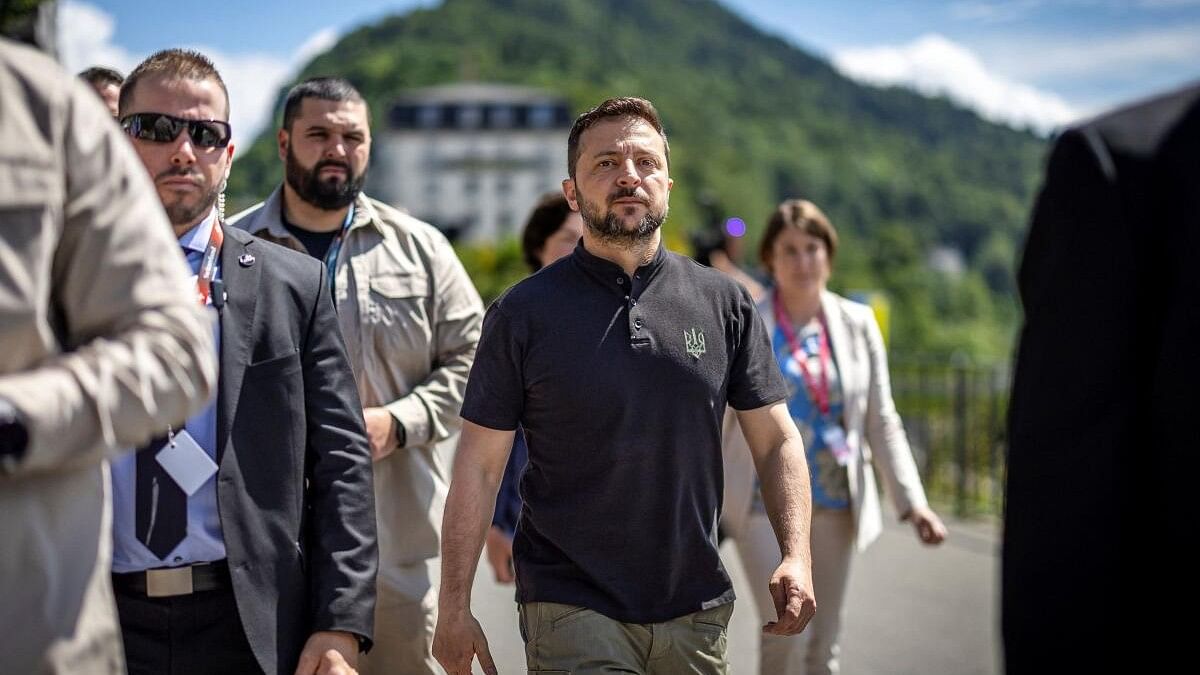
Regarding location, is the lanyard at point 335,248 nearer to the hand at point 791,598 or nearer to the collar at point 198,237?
the collar at point 198,237

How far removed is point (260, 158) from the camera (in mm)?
122000

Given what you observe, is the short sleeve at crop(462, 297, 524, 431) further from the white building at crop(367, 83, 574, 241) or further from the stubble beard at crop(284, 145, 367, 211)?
the white building at crop(367, 83, 574, 241)

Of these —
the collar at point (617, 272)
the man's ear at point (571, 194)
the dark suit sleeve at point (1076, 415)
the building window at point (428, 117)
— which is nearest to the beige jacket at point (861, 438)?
the man's ear at point (571, 194)

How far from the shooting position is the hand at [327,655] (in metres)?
3.21

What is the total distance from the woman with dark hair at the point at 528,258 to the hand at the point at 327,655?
6.39ft

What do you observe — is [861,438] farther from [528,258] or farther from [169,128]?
[169,128]

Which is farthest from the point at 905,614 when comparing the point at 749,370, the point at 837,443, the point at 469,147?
the point at 469,147

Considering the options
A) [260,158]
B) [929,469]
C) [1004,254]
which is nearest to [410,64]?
[260,158]

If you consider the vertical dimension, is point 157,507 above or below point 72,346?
below

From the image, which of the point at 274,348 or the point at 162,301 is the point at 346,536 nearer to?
the point at 274,348

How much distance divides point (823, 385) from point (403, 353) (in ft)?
6.47

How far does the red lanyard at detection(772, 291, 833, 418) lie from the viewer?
5848 millimetres

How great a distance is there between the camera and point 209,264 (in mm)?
3404

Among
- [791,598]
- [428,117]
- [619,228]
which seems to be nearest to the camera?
[791,598]
